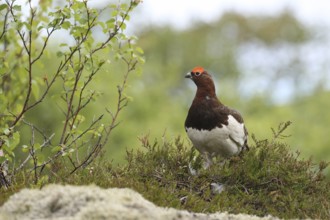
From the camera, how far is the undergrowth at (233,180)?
703cm

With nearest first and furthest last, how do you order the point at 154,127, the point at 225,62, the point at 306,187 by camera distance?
the point at 306,187, the point at 154,127, the point at 225,62

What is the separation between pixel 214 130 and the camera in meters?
8.62

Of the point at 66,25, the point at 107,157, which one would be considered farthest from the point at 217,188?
the point at 66,25

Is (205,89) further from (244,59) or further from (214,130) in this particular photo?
(244,59)

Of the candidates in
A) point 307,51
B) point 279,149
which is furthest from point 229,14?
point 279,149

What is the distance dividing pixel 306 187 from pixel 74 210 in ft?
10.6

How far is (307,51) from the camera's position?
64.6 m

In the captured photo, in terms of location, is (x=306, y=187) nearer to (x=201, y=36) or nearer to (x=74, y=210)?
(x=74, y=210)

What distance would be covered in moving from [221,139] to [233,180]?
41.8 inches

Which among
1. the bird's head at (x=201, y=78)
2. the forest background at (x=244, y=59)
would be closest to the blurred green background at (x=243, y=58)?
the forest background at (x=244, y=59)

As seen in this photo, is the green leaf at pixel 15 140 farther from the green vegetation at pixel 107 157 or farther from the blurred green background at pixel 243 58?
the blurred green background at pixel 243 58

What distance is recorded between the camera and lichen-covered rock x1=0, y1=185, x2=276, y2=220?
5.14 meters

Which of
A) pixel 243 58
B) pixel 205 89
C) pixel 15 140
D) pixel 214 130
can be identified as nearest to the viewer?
pixel 15 140

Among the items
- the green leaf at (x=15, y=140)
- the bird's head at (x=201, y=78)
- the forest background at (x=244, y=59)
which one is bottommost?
the green leaf at (x=15, y=140)
